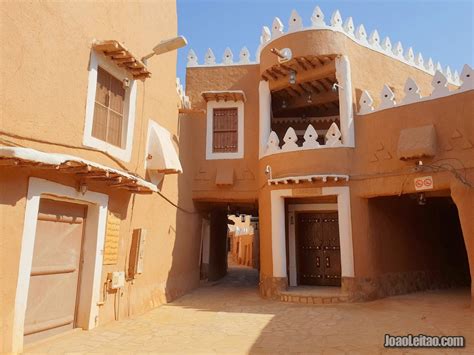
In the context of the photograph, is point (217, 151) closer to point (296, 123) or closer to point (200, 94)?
point (200, 94)

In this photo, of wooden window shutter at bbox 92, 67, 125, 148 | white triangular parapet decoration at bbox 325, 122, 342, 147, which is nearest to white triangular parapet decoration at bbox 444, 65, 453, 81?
white triangular parapet decoration at bbox 325, 122, 342, 147

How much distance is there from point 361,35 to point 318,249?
728 cm

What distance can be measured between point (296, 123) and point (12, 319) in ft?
39.3

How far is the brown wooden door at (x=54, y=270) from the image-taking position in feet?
20.2

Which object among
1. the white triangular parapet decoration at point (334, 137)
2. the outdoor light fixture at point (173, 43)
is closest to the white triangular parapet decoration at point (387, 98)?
the white triangular parapet decoration at point (334, 137)

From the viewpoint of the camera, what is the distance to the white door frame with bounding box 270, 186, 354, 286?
1033 centimetres

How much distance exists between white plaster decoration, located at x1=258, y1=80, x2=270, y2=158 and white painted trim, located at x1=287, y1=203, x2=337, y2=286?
88.0 inches

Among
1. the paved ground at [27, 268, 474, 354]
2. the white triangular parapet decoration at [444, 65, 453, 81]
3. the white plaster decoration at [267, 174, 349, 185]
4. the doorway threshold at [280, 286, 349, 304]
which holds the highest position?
the white triangular parapet decoration at [444, 65, 453, 81]

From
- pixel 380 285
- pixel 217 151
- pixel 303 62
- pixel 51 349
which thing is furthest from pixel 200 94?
pixel 51 349

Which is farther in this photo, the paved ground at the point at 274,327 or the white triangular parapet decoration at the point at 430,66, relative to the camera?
the white triangular parapet decoration at the point at 430,66

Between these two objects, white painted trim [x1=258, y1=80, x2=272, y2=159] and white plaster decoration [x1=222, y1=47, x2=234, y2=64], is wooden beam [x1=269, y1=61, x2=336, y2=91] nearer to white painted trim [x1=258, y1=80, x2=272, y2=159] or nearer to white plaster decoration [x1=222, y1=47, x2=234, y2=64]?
white painted trim [x1=258, y1=80, x2=272, y2=159]

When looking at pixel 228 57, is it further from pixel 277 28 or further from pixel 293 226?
pixel 293 226

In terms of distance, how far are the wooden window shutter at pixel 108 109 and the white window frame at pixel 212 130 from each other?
5.21m

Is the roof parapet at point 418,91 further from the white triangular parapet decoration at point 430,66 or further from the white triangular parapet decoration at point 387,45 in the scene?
the white triangular parapet decoration at point 430,66
